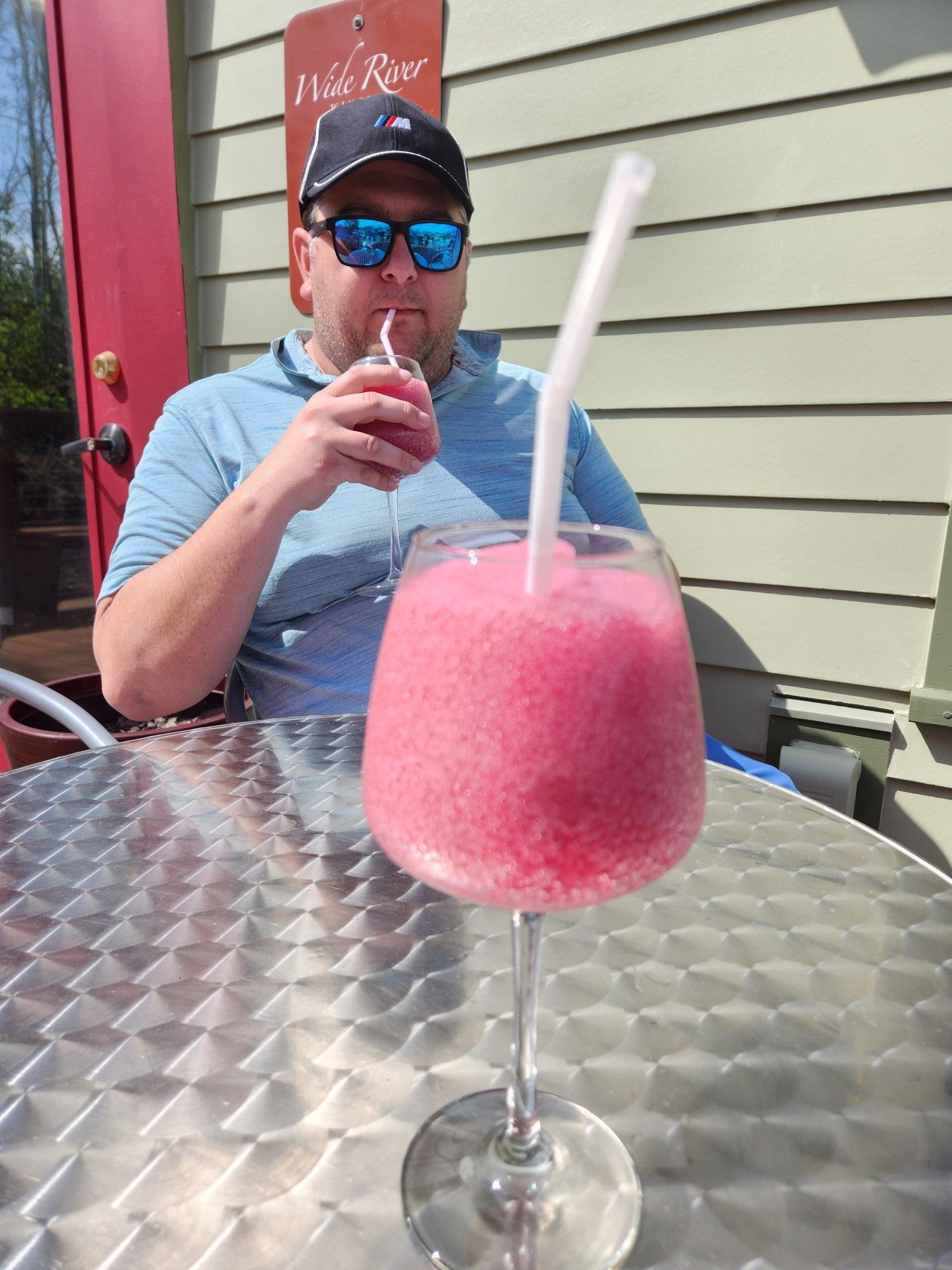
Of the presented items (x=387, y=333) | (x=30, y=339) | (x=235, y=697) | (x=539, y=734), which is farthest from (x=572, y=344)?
(x=30, y=339)

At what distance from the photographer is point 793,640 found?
230 centimetres

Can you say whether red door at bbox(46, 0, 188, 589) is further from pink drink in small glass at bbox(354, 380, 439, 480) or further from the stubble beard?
pink drink in small glass at bbox(354, 380, 439, 480)

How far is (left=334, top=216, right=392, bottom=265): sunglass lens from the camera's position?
1.84 metres

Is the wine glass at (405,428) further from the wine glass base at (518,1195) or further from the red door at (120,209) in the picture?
the red door at (120,209)

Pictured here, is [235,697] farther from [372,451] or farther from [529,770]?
[529,770]

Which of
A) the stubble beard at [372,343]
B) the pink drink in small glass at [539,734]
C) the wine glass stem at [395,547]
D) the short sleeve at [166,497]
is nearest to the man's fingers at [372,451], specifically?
the wine glass stem at [395,547]

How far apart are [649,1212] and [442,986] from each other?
28 centimetres

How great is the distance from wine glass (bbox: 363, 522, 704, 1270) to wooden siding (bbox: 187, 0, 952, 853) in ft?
5.84

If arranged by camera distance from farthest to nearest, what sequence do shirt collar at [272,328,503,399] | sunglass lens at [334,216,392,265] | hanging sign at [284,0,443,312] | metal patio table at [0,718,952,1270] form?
hanging sign at [284,0,443,312], shirt collar at [272,328,503,399], sunglass lens at [334,216,392,265], metal patio table at [0,718,952,1270]

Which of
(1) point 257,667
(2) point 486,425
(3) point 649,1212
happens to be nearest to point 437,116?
(2) point 486,425

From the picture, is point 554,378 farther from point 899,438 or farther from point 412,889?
point 899,438

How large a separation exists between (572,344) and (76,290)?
350 cm

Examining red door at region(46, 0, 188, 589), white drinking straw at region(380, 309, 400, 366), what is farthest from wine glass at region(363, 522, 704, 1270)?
red door at region(46, 0, 188, 589)

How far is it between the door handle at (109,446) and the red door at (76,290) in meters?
0.02
